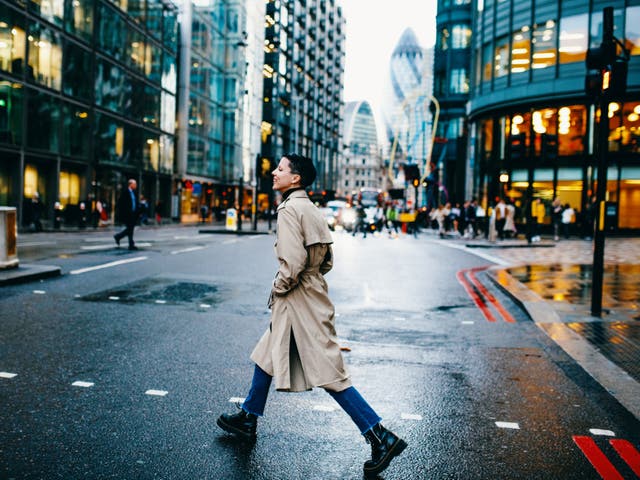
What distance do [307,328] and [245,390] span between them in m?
1.62

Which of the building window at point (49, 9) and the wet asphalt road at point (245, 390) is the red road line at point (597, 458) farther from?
the building window at point (49, 9)

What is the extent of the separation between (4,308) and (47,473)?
549 centimetres

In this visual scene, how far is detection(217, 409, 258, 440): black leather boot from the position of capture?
3990 millimetres

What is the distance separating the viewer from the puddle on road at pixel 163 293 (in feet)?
30.8

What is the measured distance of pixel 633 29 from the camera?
32969 millimetres

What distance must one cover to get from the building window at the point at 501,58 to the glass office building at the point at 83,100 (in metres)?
24.7

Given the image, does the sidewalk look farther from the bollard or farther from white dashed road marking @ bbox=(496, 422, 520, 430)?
the bollard

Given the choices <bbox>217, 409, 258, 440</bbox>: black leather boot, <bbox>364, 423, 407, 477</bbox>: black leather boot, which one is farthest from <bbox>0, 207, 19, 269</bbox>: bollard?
<bbox>364, 423, 407, 477</bbox>: black leather boot

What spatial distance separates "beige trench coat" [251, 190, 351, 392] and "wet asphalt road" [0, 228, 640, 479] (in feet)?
1.69

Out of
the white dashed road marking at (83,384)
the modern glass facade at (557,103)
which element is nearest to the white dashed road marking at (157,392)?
the white dashed road marking at (83,384)

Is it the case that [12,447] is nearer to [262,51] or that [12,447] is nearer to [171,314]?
[171,314]

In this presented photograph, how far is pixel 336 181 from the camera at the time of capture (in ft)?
418

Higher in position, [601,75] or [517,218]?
[601,75]

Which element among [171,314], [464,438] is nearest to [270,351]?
[464,438]
